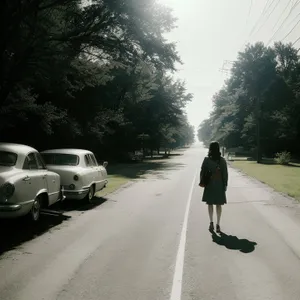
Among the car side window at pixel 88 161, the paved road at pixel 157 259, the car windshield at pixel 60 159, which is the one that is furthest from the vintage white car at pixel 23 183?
the car side window at pixel 88 161

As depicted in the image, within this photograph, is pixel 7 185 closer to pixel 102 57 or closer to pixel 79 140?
pixel 102 57

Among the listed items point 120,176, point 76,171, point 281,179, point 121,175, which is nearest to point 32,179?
point 76,171

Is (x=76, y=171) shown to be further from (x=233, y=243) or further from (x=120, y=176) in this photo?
(x=120, y=176)

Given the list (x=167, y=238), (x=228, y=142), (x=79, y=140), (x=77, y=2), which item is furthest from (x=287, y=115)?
(x=167, y=238)

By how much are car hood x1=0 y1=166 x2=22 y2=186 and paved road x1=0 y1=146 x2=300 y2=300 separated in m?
1.16

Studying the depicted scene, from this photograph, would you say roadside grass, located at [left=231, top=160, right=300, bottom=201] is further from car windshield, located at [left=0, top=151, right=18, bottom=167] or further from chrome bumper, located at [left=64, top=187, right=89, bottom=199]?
car windshield, located at [left=0, top=151, right=18, bottom=167]

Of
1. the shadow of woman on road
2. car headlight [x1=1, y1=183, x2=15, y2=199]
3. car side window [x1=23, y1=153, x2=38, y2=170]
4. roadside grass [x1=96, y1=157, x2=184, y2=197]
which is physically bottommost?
roadside grass [x1=96, y1=157, x2=184, y2=197]

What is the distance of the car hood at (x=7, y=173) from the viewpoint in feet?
25.2

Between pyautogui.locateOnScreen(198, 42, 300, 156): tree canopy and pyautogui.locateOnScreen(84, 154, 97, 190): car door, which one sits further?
pyautogui.locateOnScreen(198, 42, 300, 156): tree canopy

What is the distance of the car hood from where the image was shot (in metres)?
7.69

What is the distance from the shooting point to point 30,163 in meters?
9.29

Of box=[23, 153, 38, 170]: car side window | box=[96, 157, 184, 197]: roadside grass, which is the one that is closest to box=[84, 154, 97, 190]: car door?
box=[96, 157, 184, 197]: roadside grass

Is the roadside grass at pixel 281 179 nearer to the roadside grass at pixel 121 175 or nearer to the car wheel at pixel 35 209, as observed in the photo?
the roadside grass at pixel 121 175

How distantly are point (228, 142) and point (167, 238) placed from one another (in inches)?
2501
